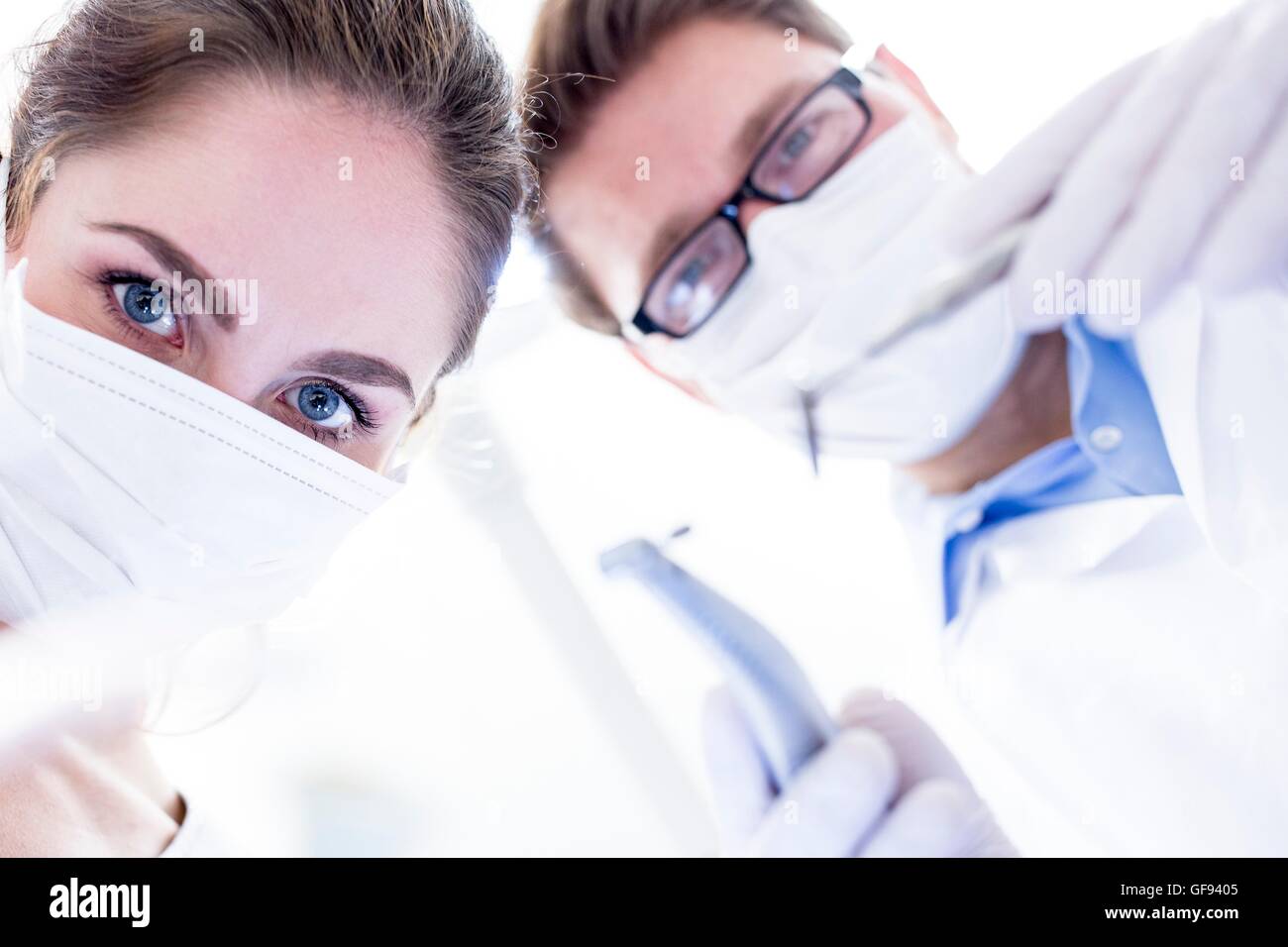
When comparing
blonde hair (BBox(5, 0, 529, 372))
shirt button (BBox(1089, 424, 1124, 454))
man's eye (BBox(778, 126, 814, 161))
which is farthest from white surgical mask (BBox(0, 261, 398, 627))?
shirt button (BBox(1089, 424, 1124, 454))

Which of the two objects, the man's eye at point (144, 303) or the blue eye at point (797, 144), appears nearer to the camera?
the man's eye at point (144, 303)

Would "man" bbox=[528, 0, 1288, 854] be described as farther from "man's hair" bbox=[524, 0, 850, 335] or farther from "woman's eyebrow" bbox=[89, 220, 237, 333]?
"woman's eyebrow" bbox=[89, 220, 237, 333]

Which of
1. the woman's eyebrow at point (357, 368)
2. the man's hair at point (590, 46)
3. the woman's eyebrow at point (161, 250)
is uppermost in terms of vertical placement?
the man's hair at point (590, 46)

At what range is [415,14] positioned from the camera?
0.55 m

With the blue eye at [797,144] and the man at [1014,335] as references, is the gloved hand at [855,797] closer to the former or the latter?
the man at [1014,335]

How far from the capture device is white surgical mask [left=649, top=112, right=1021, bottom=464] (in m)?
0.65

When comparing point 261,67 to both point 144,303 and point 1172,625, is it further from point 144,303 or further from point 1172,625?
point 1172,625

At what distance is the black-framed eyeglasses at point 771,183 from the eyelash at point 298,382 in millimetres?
311

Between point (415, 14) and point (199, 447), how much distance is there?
0.33 meters

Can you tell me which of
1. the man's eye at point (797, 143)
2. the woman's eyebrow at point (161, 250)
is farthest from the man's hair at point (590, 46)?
the woman's eyebrow at point (161, 250)

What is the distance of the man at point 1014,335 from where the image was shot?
1.66 feet
